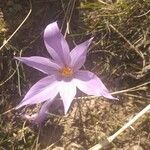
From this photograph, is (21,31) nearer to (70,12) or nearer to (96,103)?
(70,12)

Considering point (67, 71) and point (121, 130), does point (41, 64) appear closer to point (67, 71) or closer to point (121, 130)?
point (67, 71)

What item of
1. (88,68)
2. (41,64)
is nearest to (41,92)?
(41,64)

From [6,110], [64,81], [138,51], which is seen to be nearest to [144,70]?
[138,51]

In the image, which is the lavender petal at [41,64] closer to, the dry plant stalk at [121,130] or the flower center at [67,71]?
the flower center at [67,71]

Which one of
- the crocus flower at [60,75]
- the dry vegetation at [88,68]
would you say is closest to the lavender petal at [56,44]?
the crocus flower at [60,75]

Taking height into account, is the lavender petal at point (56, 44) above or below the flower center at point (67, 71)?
above

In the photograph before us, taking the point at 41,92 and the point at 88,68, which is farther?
the point at 88,68

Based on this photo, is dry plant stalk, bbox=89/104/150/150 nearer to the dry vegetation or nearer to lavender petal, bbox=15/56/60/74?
the dry vegetation
